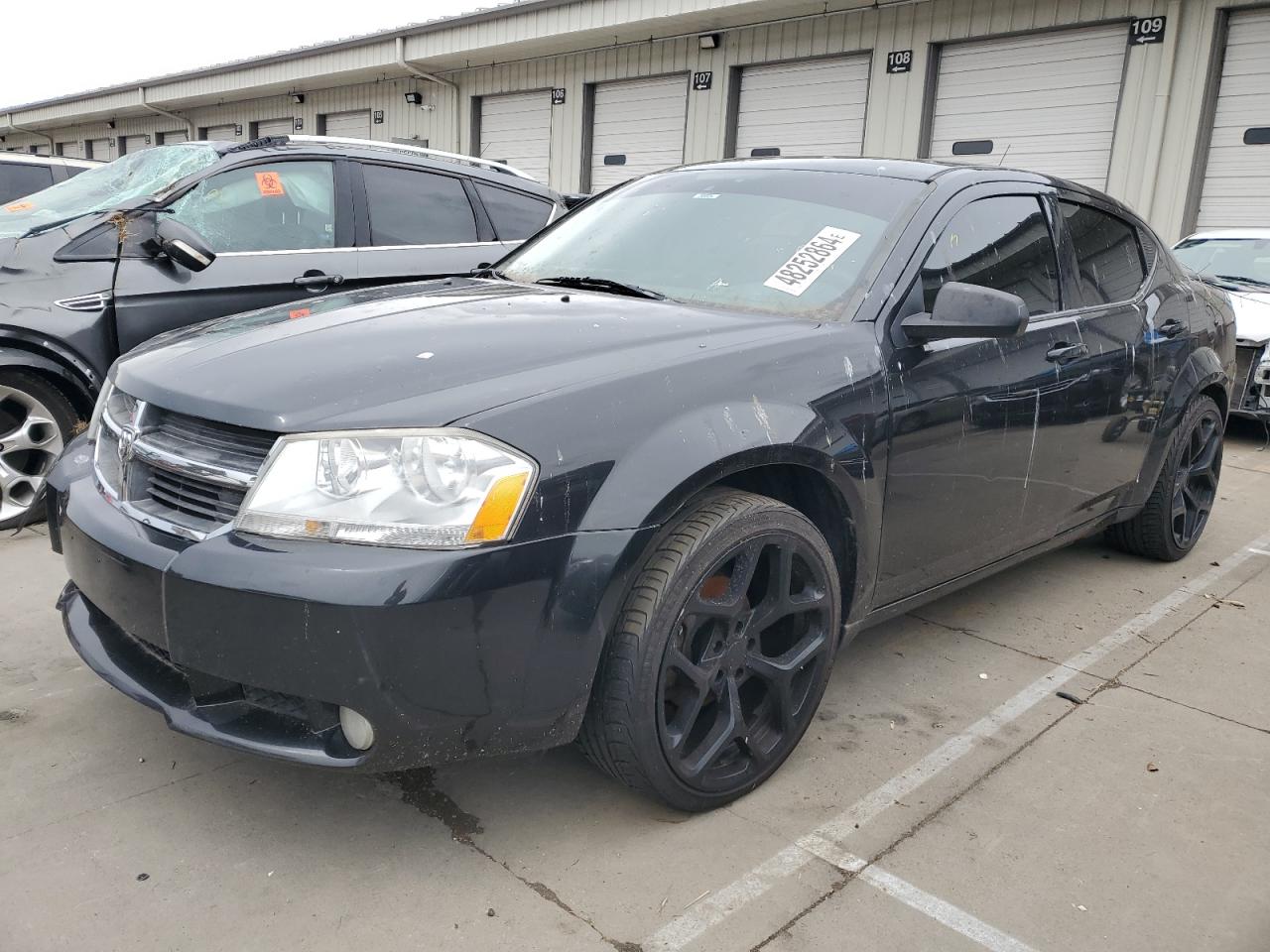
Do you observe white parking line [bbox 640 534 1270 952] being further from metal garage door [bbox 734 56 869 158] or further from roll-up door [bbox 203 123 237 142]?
roll-up door [bbox 203 123 237 142]

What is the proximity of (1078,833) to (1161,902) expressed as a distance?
0.87ft

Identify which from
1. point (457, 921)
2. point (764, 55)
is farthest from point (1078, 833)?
point (764, 55)

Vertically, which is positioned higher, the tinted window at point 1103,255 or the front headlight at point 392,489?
the tinted window at point 1103,255

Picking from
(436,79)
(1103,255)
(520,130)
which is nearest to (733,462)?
(1103,255)

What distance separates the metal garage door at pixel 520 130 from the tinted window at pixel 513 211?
10433mm

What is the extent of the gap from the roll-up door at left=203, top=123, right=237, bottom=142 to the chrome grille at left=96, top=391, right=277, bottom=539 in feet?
73.8

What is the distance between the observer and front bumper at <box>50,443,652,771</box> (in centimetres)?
189

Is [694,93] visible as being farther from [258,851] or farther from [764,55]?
[258,851]

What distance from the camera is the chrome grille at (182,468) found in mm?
2084

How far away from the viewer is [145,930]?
198cm

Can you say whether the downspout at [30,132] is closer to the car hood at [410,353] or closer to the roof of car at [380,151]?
the roof of car at [380,151]

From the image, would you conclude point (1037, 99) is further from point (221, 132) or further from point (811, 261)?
point (221, 132)

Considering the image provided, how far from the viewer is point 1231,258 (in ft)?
27.3

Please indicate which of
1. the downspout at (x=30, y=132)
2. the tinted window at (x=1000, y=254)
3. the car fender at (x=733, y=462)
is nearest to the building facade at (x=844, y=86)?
the tinted window at (x=1000, y=254)
